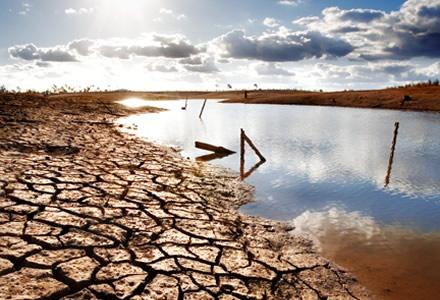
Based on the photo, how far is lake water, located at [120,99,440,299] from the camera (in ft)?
17.3

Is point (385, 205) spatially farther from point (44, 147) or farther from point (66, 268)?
point (44, 147)

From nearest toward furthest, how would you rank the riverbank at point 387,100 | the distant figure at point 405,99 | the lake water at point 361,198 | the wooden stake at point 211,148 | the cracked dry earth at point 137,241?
1. the cracked dry earth at point 137,241
2. the lake water at point 361,198
3. the wooden stake at point 211,148
4. the riverbank at point 387,100
5. the distant figure at point 405,99

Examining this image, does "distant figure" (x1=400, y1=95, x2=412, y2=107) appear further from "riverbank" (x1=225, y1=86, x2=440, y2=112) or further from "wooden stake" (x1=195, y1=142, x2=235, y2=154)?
"wooden stake" (x1=195, y1=142, x2=235, y2=154)

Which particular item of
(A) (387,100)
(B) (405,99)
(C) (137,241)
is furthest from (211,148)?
(A) (387,100)

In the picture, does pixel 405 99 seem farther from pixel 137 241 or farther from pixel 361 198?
pixel 137 241

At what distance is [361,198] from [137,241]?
233 inches

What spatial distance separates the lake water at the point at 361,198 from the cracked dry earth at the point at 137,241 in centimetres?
61

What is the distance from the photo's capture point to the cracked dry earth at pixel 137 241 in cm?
377

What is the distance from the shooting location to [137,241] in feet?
15.7

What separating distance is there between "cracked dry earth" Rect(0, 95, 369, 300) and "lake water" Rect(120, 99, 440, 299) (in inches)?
23.8

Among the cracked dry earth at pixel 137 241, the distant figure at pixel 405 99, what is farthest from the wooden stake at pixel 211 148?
the distant figure at pixel 405 99

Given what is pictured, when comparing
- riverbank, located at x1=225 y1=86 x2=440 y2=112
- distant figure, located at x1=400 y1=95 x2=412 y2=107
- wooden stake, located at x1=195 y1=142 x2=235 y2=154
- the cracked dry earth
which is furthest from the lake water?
distant figure, located at x1=400 y1=95 x2=412 y2=107

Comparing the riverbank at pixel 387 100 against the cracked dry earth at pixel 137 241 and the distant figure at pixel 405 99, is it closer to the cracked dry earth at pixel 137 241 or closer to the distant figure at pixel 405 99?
the distant figure at pixel 405 99

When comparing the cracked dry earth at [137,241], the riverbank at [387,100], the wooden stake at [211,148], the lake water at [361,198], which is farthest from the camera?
the riverbank at [387,100]
